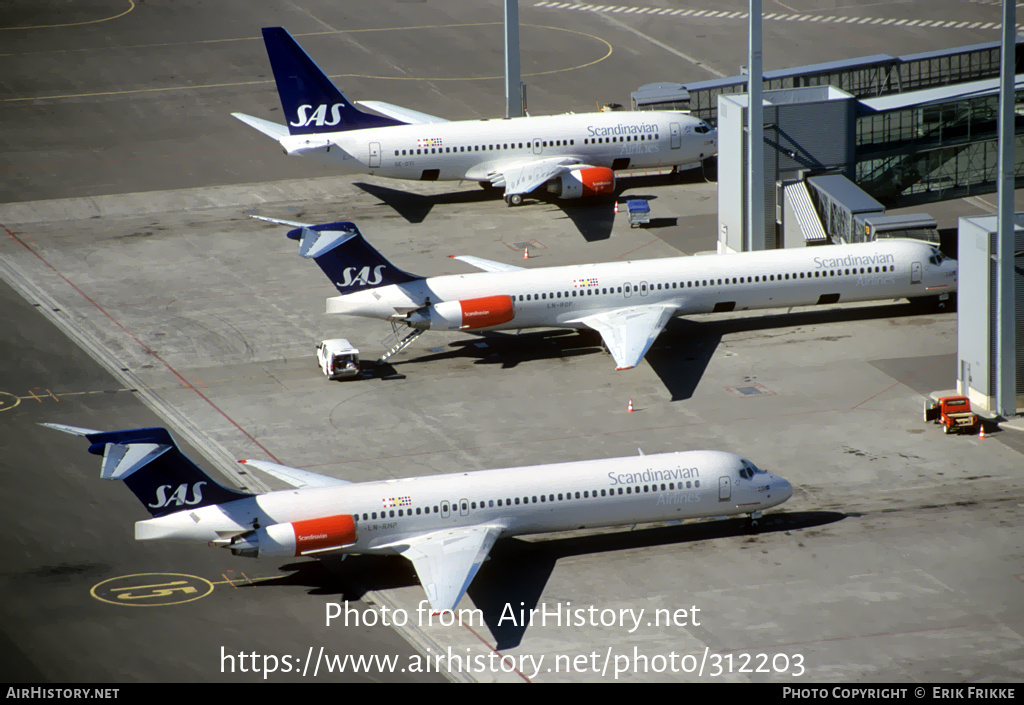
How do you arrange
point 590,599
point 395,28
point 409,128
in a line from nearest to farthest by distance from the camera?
point 590,599 < point 409,128 < point 395,28

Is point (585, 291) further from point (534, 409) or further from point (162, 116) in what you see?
point (162, 116)

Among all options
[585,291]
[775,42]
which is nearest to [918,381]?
[585,291]

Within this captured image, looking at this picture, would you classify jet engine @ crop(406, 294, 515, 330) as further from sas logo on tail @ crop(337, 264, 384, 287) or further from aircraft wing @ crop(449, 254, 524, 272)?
aircraft wing @ crop(449, 254, 524, 272)

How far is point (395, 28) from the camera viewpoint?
11612 cm

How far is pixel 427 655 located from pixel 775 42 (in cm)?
7740

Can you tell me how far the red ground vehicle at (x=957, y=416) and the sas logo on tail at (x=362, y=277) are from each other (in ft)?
76.1

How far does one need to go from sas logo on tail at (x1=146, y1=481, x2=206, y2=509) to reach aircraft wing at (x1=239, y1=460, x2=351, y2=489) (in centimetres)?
429

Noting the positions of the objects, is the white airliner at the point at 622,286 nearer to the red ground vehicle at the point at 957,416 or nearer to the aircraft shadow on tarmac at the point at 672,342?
the aircraft shadow on tarmac at the point at 672,342

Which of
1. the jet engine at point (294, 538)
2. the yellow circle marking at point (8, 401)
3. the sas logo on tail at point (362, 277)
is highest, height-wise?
the sas logo on tail at point (362, 277)

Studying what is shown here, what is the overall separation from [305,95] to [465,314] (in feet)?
82.0

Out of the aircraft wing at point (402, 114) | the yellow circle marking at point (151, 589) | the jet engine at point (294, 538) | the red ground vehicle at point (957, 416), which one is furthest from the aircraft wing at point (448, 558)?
the aircraft wing at point (402, 114)

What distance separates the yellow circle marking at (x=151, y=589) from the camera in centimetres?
4356

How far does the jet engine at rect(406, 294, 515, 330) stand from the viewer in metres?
60.4
